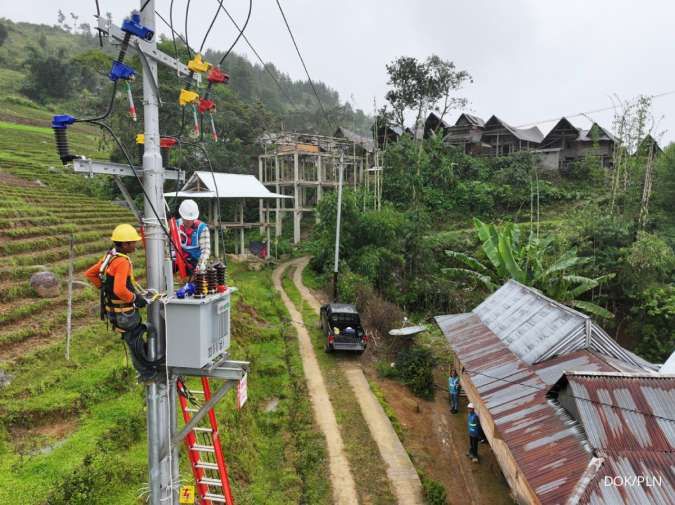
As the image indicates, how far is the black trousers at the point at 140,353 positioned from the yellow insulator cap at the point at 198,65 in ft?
9.56

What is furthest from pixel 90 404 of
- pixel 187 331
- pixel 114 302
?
pixel 187 331

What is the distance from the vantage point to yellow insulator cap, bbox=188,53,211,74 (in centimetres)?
479

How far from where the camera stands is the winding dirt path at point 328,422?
9.41m

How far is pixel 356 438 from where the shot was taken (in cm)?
1134

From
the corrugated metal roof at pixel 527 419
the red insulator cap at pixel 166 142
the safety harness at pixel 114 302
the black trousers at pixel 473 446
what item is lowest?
the black trousers at pixel 473 446

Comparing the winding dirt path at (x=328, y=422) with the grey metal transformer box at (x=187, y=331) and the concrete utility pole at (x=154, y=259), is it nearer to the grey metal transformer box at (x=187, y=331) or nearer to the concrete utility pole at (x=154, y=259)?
the concrete utility pole at (x=154, y=259)

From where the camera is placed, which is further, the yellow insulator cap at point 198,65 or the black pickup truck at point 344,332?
the black pickup truck at point 344,332

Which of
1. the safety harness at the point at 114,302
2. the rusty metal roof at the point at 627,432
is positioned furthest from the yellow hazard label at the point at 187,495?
the rusty metal roof at the point at 627,432

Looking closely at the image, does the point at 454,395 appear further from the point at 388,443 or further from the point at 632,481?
the point at 632,481

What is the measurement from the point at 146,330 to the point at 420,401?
11736 mm

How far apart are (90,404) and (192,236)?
5.94 meters

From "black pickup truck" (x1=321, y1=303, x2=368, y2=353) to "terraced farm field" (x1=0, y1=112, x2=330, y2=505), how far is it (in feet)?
4.88

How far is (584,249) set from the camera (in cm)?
2392

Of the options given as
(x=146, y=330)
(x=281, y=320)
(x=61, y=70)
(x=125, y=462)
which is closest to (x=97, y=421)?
(x=125, y=462)
